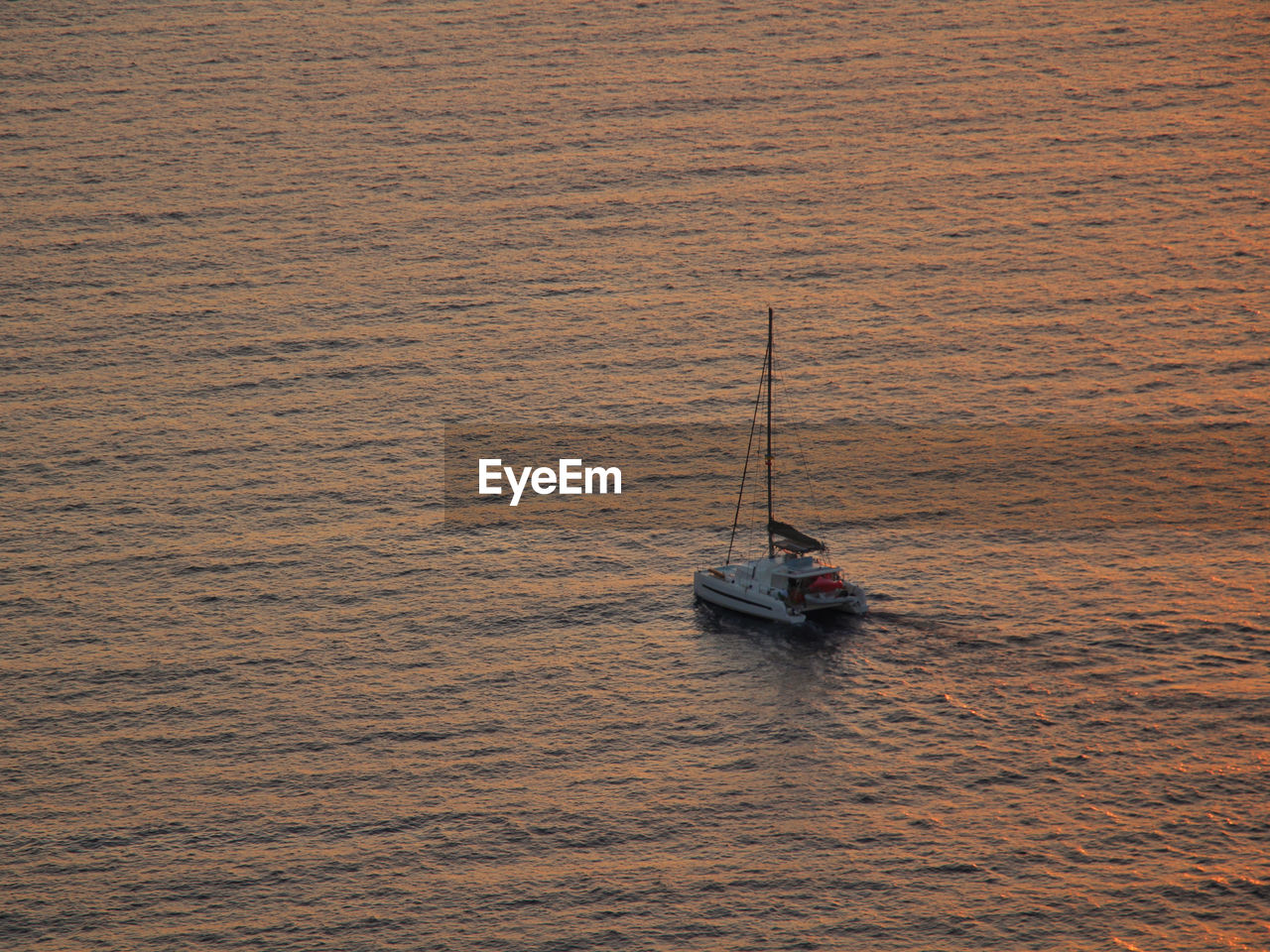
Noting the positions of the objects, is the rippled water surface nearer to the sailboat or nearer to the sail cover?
the sailboat

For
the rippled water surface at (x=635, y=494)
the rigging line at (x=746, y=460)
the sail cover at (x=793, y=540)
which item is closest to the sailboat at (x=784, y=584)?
the sail cover at (x=793, y=540)

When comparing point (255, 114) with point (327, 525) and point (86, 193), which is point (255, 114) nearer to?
point (86, 193)

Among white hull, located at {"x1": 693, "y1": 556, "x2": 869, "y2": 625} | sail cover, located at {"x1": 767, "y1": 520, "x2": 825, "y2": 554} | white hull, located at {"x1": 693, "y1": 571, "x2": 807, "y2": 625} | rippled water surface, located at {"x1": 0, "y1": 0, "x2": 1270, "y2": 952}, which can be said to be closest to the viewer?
rippled water surface, located at {"x1": 0, "y1": 0, "x2": 1270, "y2": 952}

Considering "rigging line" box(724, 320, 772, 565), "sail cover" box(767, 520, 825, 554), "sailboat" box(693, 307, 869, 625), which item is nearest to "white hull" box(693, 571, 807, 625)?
"sailboat" box(693, 307, 869, 625)

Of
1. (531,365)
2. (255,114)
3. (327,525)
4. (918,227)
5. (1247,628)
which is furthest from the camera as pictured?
(255,114)

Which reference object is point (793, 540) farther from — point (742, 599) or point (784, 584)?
point (742, 599)

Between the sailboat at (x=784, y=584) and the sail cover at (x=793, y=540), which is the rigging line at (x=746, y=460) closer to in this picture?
the sailboat at (x=784, y=584)

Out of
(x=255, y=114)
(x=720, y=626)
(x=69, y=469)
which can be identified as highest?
(x=255, y=114)

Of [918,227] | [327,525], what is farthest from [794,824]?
[918,227]

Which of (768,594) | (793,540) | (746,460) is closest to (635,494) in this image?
(746,460)
